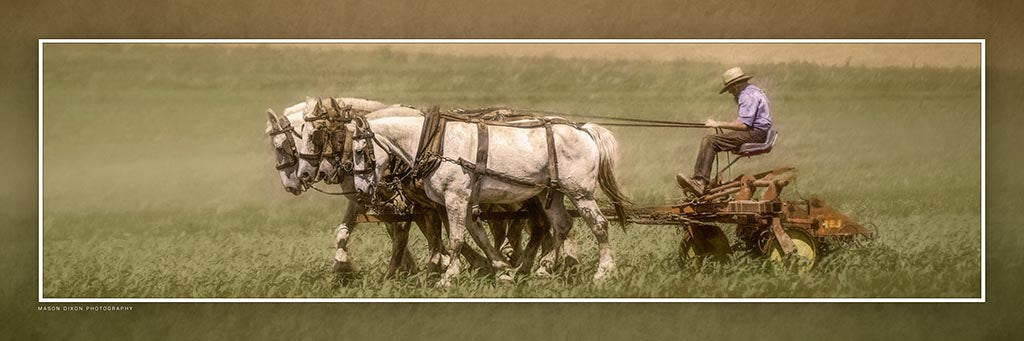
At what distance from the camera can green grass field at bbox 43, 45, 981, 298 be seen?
879cm

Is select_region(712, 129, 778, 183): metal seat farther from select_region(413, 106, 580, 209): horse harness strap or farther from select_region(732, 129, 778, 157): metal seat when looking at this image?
select_region(413, 106, 580, 209): horse harness strap

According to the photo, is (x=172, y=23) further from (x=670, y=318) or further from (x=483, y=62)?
(x=670, y=318)

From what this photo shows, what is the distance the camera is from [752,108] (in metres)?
8.74

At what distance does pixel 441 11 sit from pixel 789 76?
2053mm

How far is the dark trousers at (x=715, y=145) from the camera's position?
873 centimetres

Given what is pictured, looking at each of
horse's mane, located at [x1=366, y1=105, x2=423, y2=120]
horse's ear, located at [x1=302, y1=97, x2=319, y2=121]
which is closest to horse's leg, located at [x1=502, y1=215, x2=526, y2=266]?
horse's mane, located at [x1=366, y1=105, x2=423, y2=120]

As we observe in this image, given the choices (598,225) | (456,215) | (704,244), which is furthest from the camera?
(704,244)

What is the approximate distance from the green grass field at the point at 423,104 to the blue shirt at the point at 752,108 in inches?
2.8

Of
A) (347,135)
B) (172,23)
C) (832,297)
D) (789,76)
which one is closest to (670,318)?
(832,297)

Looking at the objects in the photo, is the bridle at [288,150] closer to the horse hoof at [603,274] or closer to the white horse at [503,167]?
the white horse at [503,167]

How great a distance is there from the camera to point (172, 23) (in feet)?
29.0

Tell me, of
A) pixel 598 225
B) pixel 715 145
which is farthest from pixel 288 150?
pixel 715 145

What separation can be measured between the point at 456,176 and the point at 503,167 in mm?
274

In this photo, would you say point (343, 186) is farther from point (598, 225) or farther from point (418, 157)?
point (598, 225)
